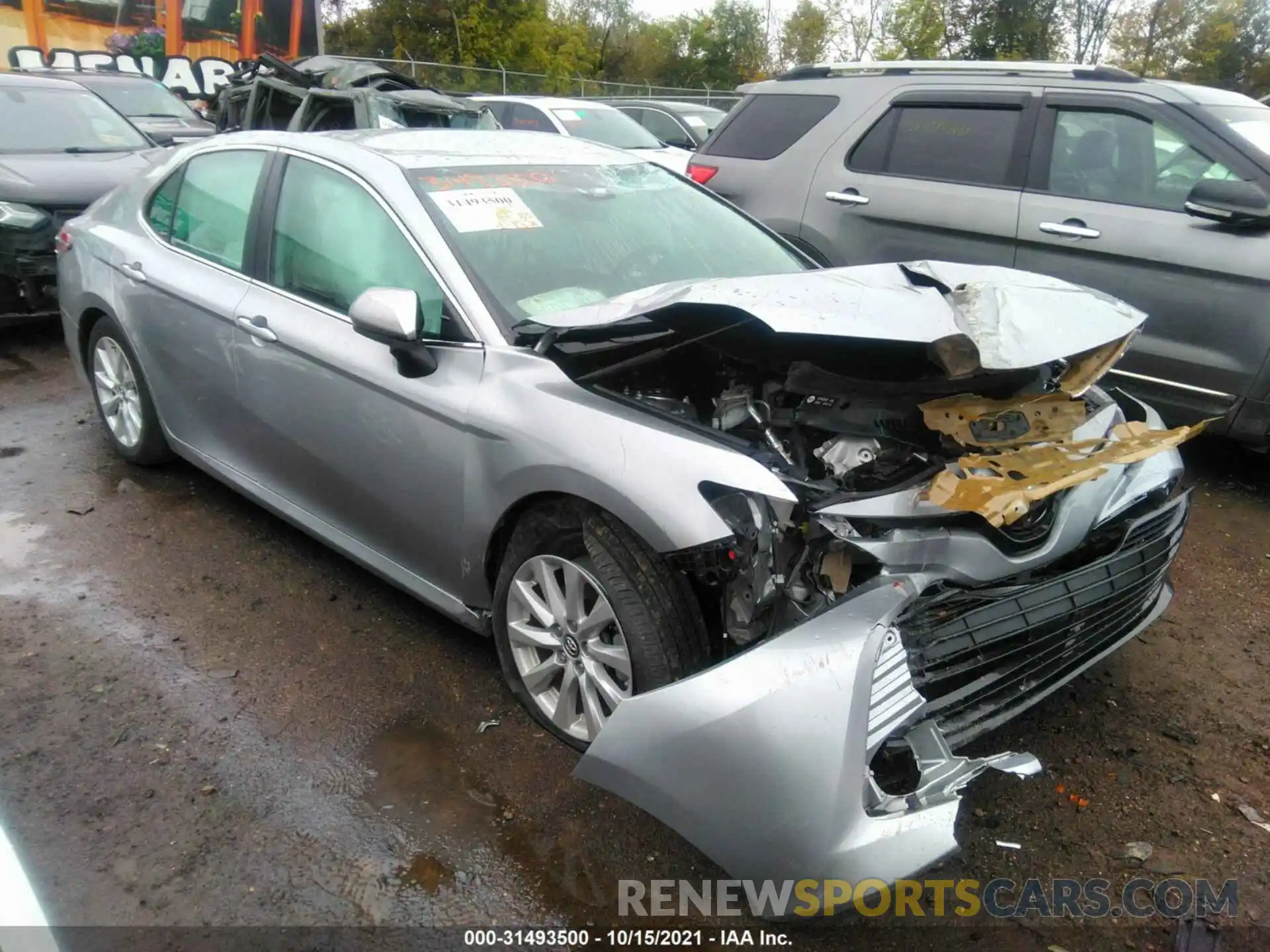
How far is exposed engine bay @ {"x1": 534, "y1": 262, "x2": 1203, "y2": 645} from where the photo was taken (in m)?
2.31

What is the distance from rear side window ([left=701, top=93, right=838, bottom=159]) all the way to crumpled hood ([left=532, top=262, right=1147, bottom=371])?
3.42 meters

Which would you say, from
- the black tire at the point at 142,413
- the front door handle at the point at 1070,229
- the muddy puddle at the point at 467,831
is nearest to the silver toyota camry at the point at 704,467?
the muddy puddle at the point at 467,831

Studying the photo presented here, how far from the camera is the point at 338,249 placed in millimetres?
3348

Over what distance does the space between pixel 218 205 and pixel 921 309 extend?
9.57 ft

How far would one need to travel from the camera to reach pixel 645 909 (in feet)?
7.75

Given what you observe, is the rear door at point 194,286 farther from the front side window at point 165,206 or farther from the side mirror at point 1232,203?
the side mirror at point 1232,203

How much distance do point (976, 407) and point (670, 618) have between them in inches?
38.6

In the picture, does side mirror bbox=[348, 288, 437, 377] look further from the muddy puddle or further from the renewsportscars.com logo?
the renewsportscars.com logo

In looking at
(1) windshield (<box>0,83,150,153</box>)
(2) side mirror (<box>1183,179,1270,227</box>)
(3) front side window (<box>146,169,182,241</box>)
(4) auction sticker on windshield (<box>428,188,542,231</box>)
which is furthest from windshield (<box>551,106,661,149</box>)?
(4) auction sticker on windshield (<box>428,188,542,231</box>)

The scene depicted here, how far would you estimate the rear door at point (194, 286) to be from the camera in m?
3.76

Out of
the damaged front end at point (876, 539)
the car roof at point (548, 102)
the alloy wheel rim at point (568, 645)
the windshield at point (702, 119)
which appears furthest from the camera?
the windshield at point (702, 119)

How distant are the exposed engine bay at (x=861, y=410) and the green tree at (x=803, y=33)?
44.7 meters

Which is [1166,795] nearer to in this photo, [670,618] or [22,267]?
[670,618]

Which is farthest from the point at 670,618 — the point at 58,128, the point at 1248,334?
the point at 58,128
